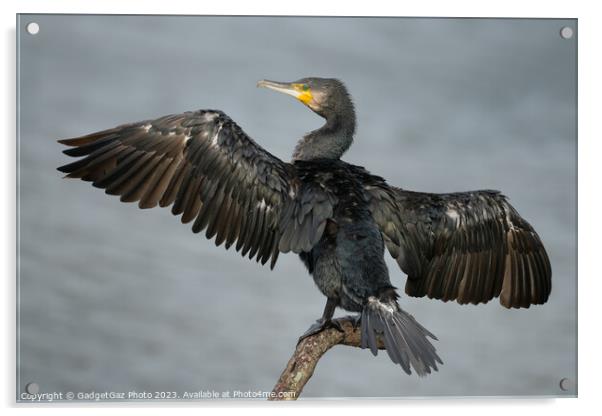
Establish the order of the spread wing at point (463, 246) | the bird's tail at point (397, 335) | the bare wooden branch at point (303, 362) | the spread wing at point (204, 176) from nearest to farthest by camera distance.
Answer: the bird's tail at point (397, 335) → the bare wooden branch at point (303, 362) → the spread wing at point (204, 176) → the spread wing at point (463, 246)

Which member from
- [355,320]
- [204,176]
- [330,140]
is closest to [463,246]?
[355,320]

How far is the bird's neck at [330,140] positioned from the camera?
4.95 meters

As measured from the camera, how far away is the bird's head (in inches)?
200

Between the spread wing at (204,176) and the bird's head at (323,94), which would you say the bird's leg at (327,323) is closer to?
the spread wing at (204,176)

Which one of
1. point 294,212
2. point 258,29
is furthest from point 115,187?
point 258,29

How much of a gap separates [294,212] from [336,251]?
0.28 metres

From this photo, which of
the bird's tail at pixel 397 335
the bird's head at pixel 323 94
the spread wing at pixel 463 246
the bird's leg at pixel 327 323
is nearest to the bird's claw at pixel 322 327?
the bird's leg at pixel 327 323

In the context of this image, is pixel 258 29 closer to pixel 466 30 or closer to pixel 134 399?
pixel 466 30

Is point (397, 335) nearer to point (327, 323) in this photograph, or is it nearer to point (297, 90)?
point (327, 323)

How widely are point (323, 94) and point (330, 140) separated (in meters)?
0.28

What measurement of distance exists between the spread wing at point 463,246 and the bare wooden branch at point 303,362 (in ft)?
1.74

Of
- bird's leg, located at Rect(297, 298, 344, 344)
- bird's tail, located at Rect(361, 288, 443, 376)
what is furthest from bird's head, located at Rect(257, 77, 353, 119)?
bird's tail, located at Rect(361, 288, 443, 376)

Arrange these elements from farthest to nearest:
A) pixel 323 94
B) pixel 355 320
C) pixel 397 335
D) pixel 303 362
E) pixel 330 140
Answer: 1. pixel 323 94
2. pixel 330 140
3. pixel 355 320
4. pixel 303 362
5. pixel 397 335

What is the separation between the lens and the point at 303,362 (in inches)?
171
